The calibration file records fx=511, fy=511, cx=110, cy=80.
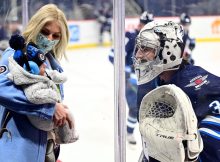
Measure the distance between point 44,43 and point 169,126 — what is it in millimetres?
498

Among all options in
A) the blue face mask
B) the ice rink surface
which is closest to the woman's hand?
the blue face mask

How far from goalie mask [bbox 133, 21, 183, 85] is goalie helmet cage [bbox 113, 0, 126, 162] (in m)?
0.36

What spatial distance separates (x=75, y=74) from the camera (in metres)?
5.19

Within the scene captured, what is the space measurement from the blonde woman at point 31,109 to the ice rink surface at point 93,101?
490 millimetres

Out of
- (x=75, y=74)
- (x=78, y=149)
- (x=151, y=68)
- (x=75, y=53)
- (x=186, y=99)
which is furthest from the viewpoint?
(x=75, y=53)

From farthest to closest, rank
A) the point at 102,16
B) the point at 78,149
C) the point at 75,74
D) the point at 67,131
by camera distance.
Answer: the point at 102,16 < the point at 75,74 < the point at 78,149 < the point at 67,131

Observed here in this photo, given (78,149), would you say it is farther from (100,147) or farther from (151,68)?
(151,68)

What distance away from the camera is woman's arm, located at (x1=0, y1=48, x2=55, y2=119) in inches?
52.3

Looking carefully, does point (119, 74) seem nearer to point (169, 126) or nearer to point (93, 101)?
point (169, 126)

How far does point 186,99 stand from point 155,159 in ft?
0.59

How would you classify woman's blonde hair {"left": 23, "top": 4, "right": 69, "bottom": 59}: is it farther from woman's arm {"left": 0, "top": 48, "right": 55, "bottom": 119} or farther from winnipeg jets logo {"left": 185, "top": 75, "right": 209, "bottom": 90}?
winnipeg jets logo {"left": 185, "top": 75, "right": 209, "bottom": 90}

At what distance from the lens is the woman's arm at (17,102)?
1.33m

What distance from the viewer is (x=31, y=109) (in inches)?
52.9

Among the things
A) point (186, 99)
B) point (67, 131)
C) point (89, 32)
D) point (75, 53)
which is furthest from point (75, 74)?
point (186, 99)
